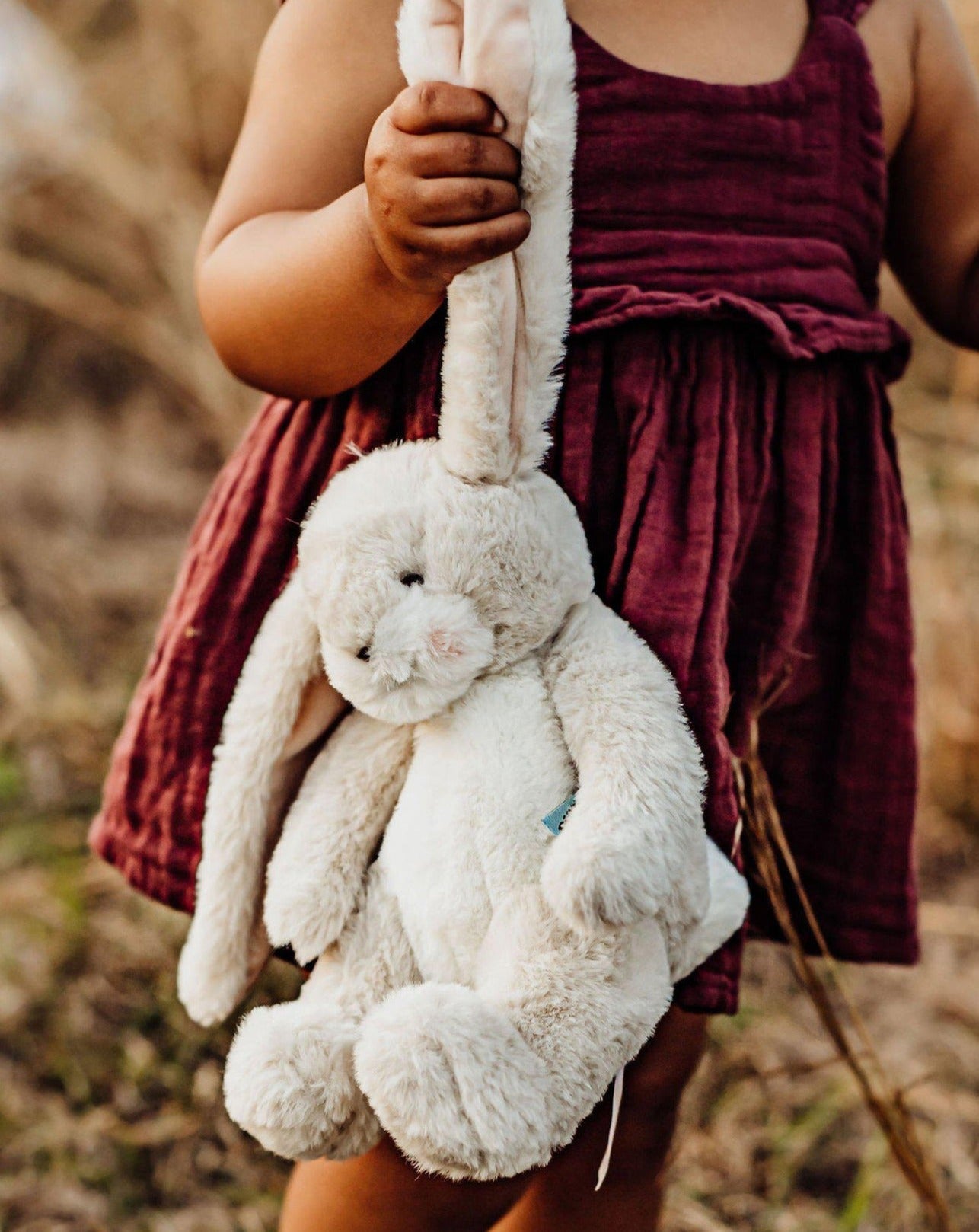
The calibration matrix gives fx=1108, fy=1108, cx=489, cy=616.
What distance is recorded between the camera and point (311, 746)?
67 cm

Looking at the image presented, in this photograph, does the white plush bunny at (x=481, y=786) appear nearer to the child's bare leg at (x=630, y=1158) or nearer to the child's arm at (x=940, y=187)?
the child's bare leg at (x=630, y=1158)

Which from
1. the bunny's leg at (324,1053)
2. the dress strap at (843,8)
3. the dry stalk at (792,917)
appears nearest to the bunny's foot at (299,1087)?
the bunny's leg at (324,1053)

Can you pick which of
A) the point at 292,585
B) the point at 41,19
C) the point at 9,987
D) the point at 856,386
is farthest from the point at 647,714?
the point at 41,19

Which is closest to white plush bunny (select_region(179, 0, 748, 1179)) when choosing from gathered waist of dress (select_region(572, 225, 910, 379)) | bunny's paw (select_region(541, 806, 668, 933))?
bunny's paw (select_region(541, 806, 668, 933))

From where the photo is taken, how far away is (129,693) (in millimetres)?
1965

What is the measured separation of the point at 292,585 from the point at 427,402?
0.14 meters

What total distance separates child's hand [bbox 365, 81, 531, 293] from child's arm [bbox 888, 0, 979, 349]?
45 centimetres

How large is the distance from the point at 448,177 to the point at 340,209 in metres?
0.10

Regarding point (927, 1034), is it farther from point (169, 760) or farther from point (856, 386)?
point (169, 760)

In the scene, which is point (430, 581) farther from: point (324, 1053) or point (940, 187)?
point (940, 187)

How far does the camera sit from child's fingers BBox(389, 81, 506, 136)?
52 cm

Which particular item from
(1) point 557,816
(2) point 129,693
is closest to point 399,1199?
(1) point 557,816

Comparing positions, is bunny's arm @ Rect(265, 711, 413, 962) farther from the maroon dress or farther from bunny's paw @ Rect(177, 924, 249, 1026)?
the maroon dress

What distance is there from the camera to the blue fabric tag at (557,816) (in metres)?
0.55
